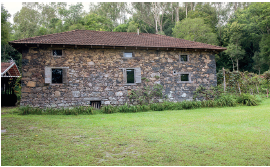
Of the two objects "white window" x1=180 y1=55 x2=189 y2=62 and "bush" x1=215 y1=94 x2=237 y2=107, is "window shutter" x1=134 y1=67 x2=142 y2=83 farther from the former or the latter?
"bush" x1=215 y1=94 x2=237 y2=107

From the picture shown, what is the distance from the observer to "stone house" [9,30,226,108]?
1281 centimetres

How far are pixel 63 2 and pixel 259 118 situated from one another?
141 feet

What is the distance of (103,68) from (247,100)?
9.91 meters

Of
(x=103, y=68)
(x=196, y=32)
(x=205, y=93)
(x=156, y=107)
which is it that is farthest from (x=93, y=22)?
(x=156, y=107)

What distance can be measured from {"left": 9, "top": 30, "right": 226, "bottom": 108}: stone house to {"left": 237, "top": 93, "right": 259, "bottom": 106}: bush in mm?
2114

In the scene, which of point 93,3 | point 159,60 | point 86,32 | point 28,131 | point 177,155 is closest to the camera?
point 177,155

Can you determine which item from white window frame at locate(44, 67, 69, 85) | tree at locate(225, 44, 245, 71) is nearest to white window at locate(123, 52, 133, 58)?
white window frame at locate(44, 67, 69, 85)

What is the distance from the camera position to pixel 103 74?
1359cm

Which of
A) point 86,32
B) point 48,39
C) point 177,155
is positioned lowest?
point 177,155

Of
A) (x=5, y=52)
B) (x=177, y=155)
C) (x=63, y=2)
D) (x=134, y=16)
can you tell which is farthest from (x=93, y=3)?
(x=177, y=155)

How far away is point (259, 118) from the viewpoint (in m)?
9.09

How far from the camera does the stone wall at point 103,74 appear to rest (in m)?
12.8

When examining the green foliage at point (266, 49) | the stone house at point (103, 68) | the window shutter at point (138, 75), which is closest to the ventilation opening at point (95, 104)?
the stone house at point (103, 68)

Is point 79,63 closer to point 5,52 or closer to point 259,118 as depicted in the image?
point 259,118
